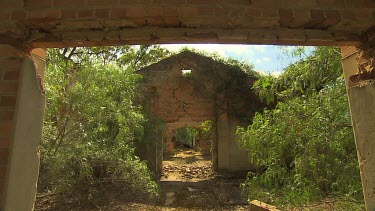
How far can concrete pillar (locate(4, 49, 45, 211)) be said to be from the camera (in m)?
1.82

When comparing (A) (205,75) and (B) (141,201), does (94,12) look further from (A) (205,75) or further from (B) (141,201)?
(A) (205,75)

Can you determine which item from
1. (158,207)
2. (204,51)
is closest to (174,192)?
(158,207)

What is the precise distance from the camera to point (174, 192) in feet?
30.2

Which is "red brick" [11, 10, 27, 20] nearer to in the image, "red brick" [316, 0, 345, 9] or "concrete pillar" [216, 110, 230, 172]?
"red brick" [316, 0, 345, 9]

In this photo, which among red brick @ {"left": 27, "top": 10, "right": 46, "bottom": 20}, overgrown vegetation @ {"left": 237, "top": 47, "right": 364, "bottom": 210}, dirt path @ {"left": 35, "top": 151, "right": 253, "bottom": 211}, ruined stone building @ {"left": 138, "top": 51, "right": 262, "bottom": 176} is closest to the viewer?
red brick @ {"left": 27, "top": 10, "right": 46, "bottom": 20}

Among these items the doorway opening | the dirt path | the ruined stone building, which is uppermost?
the ruined stone building

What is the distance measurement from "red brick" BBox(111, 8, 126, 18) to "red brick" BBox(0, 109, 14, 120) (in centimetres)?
99

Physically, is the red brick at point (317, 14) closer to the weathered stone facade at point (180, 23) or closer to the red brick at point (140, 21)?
the weathered stone facade at point (180, 23)

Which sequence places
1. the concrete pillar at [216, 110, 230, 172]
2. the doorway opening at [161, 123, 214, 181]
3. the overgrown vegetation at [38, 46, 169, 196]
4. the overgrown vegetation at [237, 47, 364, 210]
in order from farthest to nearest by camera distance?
the doorway opening at [161, 123, 214, 181], the concrete pillar at [216, 110, 230, 172], the overgrown vegetation at [38, 46, 169, 196], the overgrown vegetation at [237, 47, 364, 210]

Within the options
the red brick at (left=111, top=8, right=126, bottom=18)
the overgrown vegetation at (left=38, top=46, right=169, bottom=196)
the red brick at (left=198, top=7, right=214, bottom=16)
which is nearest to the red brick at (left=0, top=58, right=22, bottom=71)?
the red brick at (left=111, top=8, right=126, bottom=18)

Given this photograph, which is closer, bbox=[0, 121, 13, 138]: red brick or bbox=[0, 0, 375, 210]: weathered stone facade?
bbox=[0, 121, 13, 138]: red brick

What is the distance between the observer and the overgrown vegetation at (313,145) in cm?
366

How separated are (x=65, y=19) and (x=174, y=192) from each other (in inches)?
318

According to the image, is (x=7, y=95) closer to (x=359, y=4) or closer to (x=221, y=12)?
(x=221, y=12)
